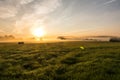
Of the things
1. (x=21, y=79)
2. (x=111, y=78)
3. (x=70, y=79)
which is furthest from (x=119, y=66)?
(x=21, y=79)

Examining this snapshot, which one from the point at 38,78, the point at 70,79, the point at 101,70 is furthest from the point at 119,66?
the point at 38,78

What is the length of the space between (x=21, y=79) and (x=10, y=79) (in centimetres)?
145

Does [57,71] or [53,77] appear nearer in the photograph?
[53,77]

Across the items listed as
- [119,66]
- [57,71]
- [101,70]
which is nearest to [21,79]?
[57,71]

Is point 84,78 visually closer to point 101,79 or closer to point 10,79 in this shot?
point 101,79

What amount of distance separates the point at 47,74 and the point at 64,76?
2418 millimetres

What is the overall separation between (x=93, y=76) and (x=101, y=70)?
8.53 ft

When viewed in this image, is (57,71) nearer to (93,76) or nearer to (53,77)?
(53,77)

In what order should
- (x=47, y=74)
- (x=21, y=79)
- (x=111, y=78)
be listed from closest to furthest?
(x=111, y=78), (x=21, y=79), (x=47, y=74)

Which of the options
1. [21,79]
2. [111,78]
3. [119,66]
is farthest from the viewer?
[119,66]

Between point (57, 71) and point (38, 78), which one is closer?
point (38, 78)

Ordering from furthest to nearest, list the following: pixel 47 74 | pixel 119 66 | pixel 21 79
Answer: pixel 119 66, pixel 47 74, pixel 21 79

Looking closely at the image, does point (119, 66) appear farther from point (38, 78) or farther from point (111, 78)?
point (38, 78)

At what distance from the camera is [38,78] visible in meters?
16.9
